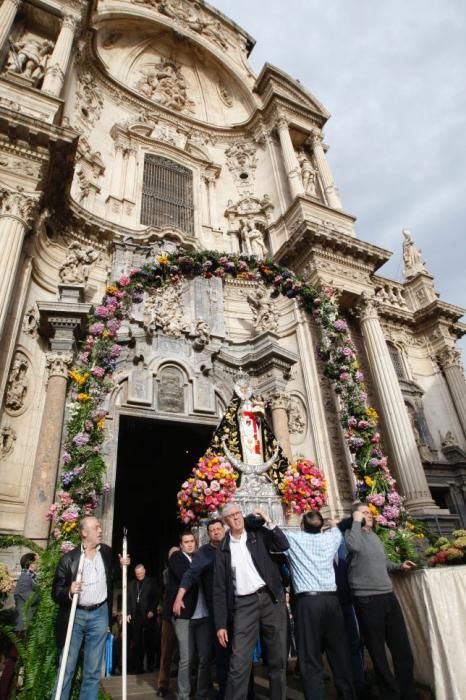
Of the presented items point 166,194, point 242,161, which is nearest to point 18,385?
point 166,194

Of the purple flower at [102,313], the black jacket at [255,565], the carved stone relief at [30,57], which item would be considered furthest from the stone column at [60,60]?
the black jacket at [255,565]

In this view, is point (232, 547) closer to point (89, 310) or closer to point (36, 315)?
point (89, 310)

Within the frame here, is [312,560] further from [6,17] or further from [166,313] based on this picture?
[6,17]

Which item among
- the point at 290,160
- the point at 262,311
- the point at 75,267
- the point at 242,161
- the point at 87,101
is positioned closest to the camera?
the point at 75,267

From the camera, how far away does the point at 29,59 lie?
42.8 feet

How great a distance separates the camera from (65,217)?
1219 cm

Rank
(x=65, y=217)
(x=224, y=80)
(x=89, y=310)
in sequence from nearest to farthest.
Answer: (x=89, y=310)
(x=65, y=217)
(x=224, y=80)

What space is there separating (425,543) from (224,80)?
77.7ft

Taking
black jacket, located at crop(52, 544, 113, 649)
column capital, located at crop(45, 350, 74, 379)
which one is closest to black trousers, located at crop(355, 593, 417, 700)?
black jacket, located at crop(52, 544, 113, 649)

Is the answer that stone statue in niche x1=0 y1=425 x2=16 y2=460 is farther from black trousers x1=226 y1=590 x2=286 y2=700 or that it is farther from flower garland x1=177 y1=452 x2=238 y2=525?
black trousers x1=226 y1=590 x2=286 y2=700

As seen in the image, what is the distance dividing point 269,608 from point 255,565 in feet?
1.21

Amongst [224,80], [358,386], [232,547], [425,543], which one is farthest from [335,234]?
[224,80]

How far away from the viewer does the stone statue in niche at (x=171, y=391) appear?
37.3ft

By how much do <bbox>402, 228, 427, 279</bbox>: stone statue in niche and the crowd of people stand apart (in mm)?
19252
